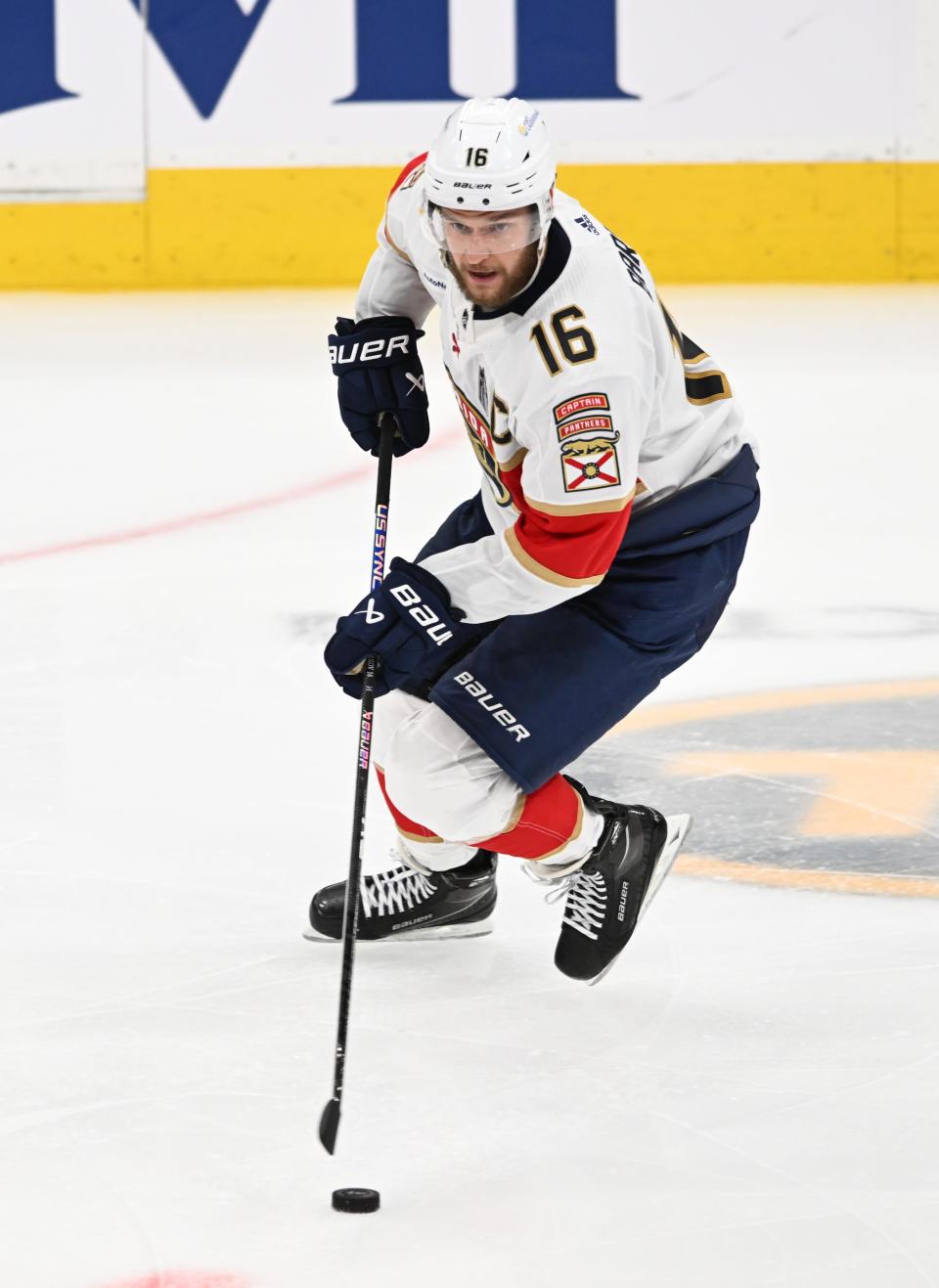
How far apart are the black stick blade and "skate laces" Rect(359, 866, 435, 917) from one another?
641mm

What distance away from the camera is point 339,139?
8.84 metres

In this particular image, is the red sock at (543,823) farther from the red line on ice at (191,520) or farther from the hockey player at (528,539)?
the red line on ice at (191,520)

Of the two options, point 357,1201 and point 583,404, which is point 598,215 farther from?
point 357,1201

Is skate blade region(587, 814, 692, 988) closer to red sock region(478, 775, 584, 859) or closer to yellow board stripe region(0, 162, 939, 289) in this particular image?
red sock region(478, 775, 584, 859)

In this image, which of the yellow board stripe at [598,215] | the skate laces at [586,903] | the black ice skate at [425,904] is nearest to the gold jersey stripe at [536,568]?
the skate laces at [586,903]

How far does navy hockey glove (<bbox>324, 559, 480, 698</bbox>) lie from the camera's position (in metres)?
2.32

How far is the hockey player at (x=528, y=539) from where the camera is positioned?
2248 mm

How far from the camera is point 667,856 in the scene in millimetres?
2707

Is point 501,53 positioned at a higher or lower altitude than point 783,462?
higher

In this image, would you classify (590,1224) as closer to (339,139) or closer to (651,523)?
(651,523)

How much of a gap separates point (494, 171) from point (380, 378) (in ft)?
2.07

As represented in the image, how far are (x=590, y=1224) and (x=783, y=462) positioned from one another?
402 cm

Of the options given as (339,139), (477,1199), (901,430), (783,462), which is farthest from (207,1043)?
(339,139)

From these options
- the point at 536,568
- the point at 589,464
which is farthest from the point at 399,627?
the point at 589,464
